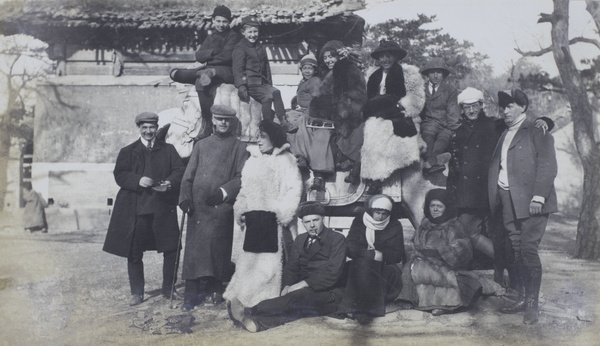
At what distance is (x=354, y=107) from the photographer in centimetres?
550

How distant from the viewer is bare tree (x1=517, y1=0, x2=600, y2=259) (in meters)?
7.93

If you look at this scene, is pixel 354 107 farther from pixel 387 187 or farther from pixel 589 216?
pixel 589 216

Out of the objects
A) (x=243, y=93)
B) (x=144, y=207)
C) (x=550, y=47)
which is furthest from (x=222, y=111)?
(x=550, y=47)

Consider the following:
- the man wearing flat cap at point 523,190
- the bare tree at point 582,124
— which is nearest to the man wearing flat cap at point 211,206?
the man wearing flat cap at point 523,190

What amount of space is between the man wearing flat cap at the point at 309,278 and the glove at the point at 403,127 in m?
1.20

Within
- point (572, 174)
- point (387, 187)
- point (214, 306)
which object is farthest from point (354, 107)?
point (572, 174)

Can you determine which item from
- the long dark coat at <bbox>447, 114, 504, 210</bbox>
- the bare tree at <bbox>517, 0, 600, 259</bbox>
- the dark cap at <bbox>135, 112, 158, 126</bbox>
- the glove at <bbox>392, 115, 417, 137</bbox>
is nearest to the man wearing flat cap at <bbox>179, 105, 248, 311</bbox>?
the dark cap at <bbox>135, 112, 158, 126</bbox>

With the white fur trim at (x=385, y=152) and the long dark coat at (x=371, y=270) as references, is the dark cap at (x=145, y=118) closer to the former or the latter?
the white fur trim at (x=385, y=152)

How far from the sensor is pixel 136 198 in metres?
5.29

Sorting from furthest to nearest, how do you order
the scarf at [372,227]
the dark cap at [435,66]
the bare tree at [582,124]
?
the bare tree at [582,124], the dark cap at [435,66], the scarf at [372,227]

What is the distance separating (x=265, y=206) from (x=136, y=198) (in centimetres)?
128

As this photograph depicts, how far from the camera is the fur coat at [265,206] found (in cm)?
496

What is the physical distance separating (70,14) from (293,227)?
23.0 feet

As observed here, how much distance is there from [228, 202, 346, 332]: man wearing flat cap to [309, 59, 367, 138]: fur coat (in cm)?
109
